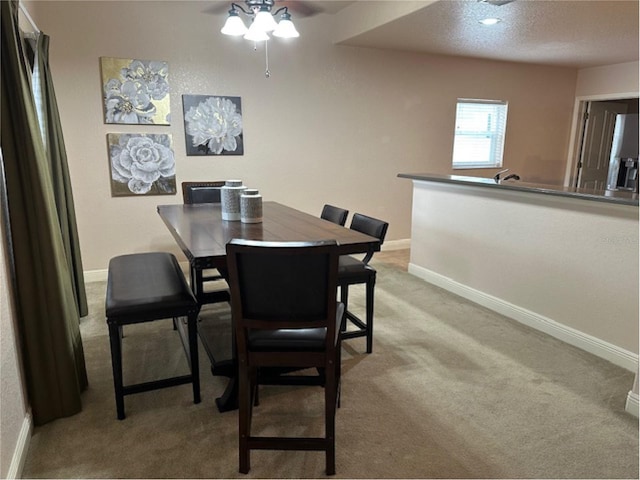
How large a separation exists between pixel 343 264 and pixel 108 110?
275cm

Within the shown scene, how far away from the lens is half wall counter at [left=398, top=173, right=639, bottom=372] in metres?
2.55

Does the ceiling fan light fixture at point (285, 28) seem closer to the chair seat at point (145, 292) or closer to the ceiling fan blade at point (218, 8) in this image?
the ceiling fan blade at point (218, 8)

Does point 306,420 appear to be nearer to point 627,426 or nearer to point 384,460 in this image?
point 384,460

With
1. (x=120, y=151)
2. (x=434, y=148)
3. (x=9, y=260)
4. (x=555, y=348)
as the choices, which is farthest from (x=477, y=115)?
(x=9, y=260)

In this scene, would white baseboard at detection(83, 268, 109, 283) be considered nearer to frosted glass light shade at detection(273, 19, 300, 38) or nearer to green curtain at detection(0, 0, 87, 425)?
green curtain at detection(0, 0, 87, 425)

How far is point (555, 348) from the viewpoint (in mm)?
2783

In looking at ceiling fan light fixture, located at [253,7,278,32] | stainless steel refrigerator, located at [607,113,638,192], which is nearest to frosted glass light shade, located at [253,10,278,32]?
ceiling fan light fixture, located at [253,7,278,32]

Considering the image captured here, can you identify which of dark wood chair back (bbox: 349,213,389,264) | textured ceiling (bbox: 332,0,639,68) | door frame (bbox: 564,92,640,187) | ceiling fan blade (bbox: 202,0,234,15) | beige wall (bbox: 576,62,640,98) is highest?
ceiling fan blade (bbox: 202,0,234,15)

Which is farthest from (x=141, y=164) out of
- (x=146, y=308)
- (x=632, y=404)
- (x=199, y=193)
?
(x=632, y=404)

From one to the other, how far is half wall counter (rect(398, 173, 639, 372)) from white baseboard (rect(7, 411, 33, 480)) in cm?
305

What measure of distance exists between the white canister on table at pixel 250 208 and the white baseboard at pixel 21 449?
1.36 m

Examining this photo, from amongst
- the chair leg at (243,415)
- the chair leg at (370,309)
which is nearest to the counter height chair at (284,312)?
the chair leg at (243,415)

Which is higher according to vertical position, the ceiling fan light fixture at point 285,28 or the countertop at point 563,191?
the ceiling fan light fixture at point 285,28

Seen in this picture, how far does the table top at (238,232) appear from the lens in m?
1.84
